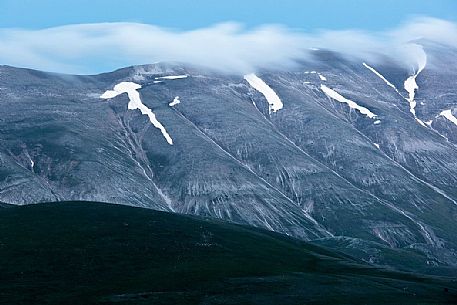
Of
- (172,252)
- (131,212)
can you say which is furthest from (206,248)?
(131,212)

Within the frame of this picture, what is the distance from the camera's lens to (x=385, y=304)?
105188 millimetres

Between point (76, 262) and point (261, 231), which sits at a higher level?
point (76, 262)

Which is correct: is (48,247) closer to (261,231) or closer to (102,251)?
(102,251)

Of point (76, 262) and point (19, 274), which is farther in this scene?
point (76, 262)

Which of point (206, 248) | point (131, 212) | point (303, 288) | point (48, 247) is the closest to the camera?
point (303, 288)

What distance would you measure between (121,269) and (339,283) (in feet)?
111

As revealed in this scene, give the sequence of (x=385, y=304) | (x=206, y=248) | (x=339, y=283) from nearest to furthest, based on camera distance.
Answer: (x=385, y=304) → (x=339, y=283) → (x=206, y=248)

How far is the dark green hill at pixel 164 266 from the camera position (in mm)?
105625

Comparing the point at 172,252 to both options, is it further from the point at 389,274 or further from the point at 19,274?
the point at 389,274

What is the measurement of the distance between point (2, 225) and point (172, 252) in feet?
121

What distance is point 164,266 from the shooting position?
128m

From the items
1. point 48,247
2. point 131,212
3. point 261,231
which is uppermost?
point 48,247

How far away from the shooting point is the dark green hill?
347ft

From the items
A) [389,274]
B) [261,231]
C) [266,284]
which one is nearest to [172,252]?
[266,284]
